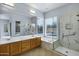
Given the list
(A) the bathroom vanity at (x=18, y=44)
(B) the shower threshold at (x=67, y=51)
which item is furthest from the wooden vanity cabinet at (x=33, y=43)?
(B) the shower threshold at (x=67, y=51)

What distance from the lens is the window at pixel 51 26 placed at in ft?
6.18

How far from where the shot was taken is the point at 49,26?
194cm

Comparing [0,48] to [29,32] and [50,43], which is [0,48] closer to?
[29,32]

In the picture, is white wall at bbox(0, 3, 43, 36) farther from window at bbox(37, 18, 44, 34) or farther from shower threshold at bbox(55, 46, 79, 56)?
shower threshold at bbox(55, 46, 79, 56)

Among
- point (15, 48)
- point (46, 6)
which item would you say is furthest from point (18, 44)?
point (46, 6)

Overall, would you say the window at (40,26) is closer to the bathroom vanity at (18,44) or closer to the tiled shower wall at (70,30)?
the bathroom vanity at (18,44)

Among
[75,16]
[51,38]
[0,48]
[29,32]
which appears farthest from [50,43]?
[0,48]

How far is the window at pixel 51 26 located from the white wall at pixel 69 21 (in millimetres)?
117

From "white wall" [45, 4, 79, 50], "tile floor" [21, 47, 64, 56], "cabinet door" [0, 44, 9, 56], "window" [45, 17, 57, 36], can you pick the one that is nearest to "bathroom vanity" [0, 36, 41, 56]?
"cabinet door" [0, 44, 9, 56]

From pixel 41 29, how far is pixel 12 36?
681 millimetres

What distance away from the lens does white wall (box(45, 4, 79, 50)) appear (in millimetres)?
1699

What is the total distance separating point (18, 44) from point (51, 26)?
2.88 feet

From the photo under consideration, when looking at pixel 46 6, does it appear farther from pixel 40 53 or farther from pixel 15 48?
pixel 15 48

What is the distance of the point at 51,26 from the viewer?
6.33ft
